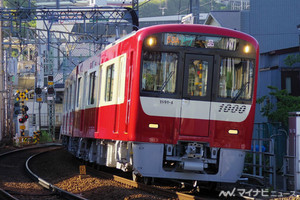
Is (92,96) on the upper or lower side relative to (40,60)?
lower

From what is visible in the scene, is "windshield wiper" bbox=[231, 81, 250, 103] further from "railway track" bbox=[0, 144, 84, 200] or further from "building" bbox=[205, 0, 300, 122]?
"building" bbox=[205, 0, 300, 122]

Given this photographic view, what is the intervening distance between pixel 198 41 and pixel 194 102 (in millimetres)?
1131

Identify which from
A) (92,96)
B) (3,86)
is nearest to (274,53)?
(92,96)

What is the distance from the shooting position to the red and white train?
10.5 meters

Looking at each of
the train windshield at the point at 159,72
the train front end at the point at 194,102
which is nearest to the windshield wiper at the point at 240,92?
the train front end at the point at 194,102

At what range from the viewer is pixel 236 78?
10.8 m

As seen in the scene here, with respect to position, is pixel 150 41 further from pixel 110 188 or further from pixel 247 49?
pixel 110 188

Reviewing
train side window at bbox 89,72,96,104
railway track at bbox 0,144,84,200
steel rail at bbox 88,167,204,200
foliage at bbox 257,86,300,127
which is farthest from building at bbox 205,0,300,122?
steel rail at bbox 88,167,204,200

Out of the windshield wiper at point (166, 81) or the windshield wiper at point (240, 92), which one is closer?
the windshield wiper at point (166, 81)

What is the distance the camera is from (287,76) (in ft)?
84.2

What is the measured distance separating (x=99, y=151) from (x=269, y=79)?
13.7 meters

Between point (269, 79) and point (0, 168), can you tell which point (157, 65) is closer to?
point (0, 168)

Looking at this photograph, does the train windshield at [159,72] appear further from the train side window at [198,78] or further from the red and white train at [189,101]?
the train side window at [198,78]

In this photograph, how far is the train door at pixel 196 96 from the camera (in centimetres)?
1055
